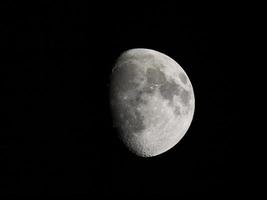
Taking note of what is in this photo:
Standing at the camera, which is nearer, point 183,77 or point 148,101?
point 148,101

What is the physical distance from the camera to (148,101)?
358 cm

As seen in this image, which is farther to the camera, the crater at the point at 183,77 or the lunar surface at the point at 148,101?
the crater at the point at 183,77

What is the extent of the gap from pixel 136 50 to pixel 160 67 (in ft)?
1.52

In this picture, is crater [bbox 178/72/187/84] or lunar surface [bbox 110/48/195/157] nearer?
lunar surface [bbox 110/48/195/157]

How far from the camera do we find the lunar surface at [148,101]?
3600 millimetres

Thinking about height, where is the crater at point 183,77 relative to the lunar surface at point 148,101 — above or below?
above

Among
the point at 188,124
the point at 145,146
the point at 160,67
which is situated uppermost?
the point at 160,67

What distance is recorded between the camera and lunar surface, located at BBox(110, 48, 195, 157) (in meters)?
3.60

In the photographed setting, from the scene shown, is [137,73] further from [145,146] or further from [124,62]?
[145,146]

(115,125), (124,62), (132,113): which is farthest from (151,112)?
(124,62)

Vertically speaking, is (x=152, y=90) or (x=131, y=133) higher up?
(x=152, y=90)

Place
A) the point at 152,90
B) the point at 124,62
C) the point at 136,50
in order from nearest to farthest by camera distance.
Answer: the point at 152,90, the point at 124,62, the point at 136,50

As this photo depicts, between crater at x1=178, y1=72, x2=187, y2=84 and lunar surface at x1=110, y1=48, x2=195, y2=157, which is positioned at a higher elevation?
crater at x1=178, y1=72, x2=187, y2=84

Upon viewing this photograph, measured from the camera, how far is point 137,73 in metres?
3.67
